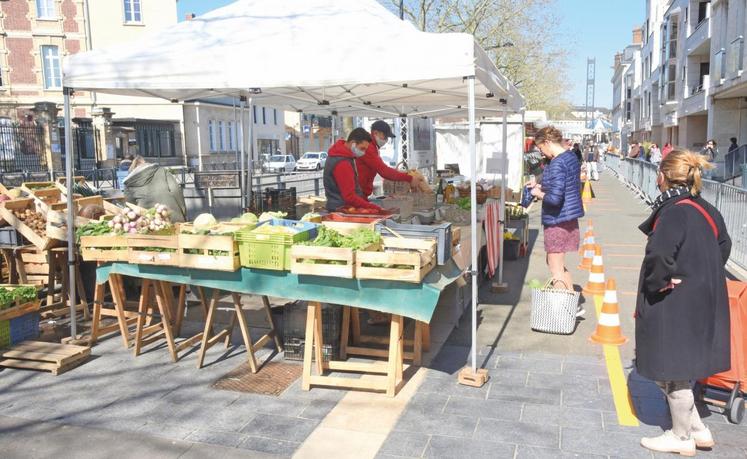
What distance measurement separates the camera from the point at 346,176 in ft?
21.7

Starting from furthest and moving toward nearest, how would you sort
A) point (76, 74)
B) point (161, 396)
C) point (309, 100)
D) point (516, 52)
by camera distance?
point (516, 52) → point (309, 100) → point (76, 74) → point (161, 396)

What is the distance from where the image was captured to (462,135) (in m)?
22.1

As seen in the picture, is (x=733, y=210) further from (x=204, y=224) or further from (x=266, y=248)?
(x=204, y=224)

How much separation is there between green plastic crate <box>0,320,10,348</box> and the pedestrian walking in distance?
214 inches

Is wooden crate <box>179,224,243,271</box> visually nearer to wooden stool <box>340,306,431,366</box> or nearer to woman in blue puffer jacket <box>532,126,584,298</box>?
wooden stool <box>340,306,431,366</box>

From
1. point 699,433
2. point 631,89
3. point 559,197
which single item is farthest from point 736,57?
point 631,89

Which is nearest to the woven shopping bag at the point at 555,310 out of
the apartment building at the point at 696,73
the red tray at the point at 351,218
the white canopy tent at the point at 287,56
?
the white canopy tent at the point at 287,56

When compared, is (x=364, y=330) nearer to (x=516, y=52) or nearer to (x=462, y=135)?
(x=462, y=135)

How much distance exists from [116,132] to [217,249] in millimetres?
31799

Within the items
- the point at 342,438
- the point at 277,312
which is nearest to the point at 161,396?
the point at 342,438

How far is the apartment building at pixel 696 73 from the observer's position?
2144 centimetres

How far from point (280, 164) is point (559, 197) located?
40659mm

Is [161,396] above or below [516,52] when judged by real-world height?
below

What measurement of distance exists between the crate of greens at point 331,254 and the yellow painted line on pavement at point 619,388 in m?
2.22
